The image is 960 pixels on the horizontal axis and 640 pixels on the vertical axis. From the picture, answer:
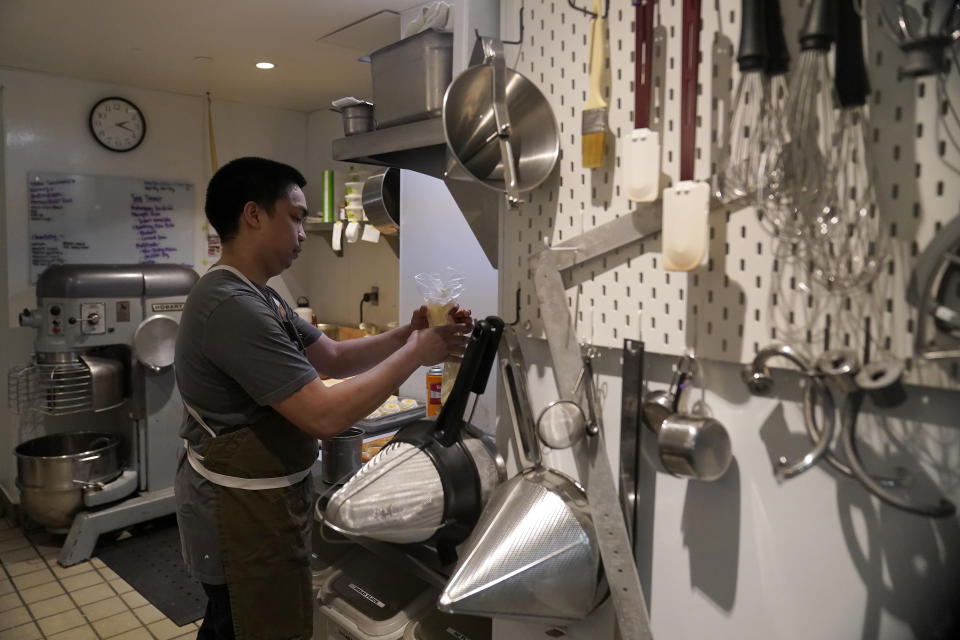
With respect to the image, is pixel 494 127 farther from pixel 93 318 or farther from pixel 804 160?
pixel 93 318

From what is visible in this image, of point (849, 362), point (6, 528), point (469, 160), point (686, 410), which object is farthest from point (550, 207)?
point (6, 528)

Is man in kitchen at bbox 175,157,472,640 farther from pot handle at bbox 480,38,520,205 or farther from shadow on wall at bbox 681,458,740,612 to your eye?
shadow on wall at bbox 681,458,740,612

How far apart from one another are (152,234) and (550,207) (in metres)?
3.24

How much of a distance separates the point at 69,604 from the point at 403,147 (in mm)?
2399

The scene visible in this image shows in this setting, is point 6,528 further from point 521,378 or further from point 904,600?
point 904,600

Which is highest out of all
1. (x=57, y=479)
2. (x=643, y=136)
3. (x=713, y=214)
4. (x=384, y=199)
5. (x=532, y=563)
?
(x=384, y=199)

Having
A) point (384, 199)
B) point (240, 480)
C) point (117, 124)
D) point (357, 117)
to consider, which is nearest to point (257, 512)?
point (240, 480)

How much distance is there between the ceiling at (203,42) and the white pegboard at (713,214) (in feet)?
4.85

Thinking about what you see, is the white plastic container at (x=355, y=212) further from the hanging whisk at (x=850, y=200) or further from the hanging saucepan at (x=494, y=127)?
the hanging whisk at (x=850, y=200)

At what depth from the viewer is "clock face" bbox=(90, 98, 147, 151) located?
341cm

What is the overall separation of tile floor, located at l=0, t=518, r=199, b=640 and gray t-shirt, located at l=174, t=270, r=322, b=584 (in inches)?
47.6

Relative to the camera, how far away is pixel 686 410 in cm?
89

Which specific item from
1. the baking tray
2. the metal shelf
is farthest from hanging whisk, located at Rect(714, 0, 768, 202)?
the baking tray

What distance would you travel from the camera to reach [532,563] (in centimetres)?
89
